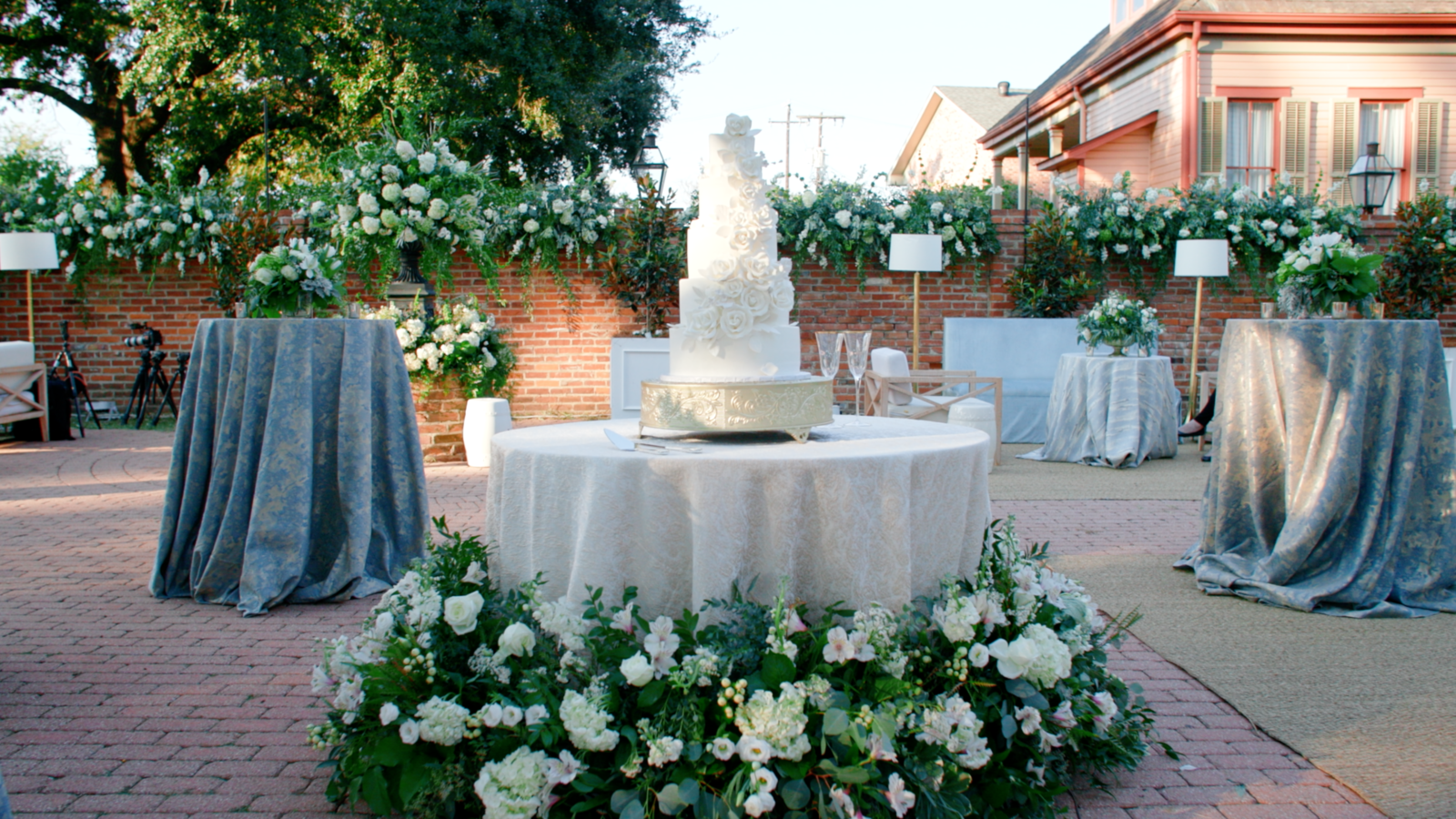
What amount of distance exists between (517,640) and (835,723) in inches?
26.8

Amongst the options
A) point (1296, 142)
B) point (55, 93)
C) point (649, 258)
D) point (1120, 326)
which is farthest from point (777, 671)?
point (55, 93)

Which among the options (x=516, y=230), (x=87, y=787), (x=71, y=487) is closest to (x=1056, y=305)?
(x=516, y=230)

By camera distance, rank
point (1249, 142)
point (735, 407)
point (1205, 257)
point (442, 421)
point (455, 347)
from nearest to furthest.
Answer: point (735, 407) < point (455, 347) < point (442, 421) < point (1205, 257) < point (1249, 142)

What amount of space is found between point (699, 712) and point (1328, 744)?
160cm

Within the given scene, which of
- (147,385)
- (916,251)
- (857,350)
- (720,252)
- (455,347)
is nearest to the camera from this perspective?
(720,252)

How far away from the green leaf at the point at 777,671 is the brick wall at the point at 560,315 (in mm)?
8010

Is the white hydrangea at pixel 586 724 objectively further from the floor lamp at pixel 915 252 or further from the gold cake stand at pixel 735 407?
the floor lamp at pixel 915 252

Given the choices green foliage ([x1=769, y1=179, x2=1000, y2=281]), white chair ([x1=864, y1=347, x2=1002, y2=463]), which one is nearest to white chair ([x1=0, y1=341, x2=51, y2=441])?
green foliage ([x1=769, y1=179, x2=1000, y2=281])

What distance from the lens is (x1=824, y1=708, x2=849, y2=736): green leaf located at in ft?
5.90

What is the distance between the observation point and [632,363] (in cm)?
877

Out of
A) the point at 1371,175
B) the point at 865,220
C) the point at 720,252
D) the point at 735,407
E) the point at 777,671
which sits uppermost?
the point at 1371,175

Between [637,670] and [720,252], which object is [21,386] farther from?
[637,670]

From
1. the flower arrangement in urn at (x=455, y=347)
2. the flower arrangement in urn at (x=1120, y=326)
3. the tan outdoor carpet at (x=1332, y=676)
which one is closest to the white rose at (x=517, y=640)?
the tan outdoor carpet at (x=1332, y=676)

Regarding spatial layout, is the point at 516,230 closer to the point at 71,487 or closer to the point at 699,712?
the point at 71,487
